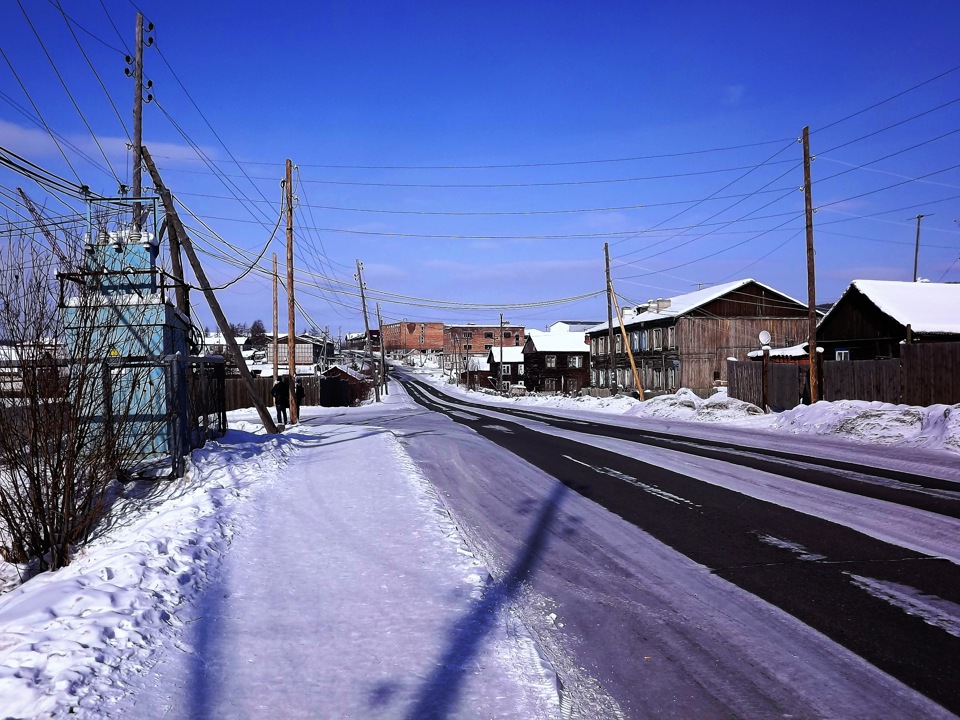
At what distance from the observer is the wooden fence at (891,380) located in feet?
→ 62.5

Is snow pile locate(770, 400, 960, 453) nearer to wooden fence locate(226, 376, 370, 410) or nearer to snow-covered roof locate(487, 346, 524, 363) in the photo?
wooden fence locate(226, 376, 370, 410)

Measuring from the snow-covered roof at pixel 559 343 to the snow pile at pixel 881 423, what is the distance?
5425 cm

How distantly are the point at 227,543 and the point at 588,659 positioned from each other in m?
4.53

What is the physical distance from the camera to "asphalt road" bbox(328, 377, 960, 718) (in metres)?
4.27

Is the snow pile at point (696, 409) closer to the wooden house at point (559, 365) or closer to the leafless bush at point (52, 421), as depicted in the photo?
the leafless bush at point (52, 421)

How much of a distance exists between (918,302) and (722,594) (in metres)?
30.8

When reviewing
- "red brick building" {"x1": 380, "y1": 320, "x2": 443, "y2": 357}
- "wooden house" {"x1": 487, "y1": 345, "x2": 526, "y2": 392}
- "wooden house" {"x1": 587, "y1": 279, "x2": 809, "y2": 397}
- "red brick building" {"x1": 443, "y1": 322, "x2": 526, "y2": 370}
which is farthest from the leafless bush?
"red brick building" {"x1": 380, "y1": 320, "x2": 443, "y2": 357}

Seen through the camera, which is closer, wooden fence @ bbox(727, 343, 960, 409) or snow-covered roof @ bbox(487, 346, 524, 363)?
wooden fence @ bbox(727, 343, 960, 409)

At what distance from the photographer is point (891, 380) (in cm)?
2083

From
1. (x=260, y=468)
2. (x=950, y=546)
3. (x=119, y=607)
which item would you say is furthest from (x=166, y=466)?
(x=950, y=546)

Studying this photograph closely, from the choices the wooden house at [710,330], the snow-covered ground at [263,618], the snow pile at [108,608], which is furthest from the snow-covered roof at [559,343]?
the snow pile at [108,608]

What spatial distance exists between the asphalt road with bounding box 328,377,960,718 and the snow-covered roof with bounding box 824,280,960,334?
67.7 feet

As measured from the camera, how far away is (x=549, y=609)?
5832 mm

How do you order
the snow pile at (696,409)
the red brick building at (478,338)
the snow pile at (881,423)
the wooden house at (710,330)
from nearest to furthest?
the snow pile at (881,423) → the snow pile at (696,409) → the wooden house at (710,330) → the red brick building at (478,338)
